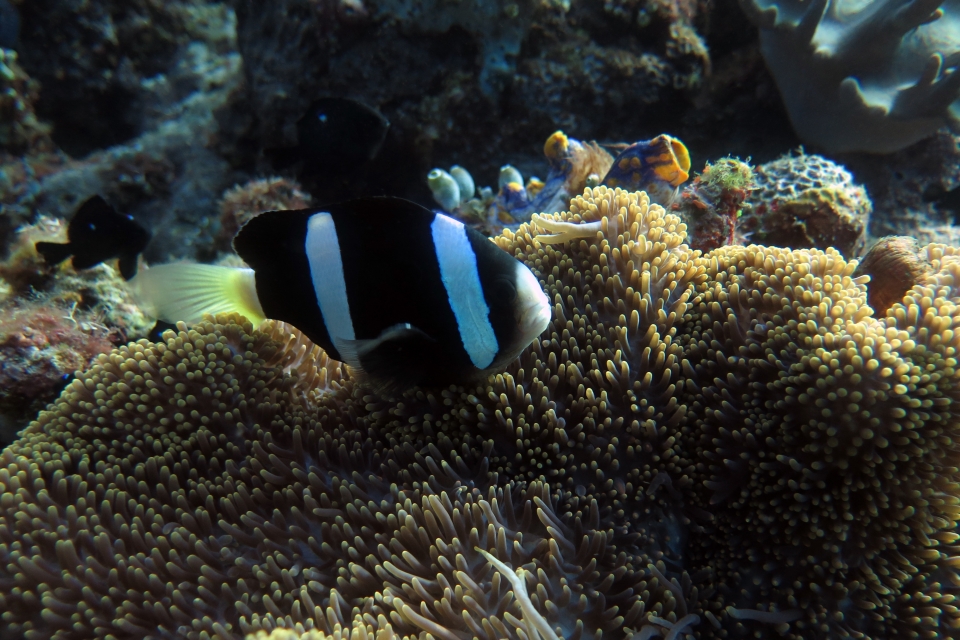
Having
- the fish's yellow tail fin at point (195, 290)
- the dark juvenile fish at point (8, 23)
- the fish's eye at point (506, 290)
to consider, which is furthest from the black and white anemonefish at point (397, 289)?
the dark juvenile fish at point (8, 23)

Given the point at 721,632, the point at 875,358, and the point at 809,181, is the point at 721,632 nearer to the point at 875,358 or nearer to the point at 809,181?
the point at 875,358

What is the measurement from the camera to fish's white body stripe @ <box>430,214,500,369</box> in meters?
1.35

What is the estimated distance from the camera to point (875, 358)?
4.33ft

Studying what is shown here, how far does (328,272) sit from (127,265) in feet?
9.50

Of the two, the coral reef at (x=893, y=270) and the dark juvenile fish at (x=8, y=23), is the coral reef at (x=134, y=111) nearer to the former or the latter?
the dark juvenile fish at (x=8, y=23)

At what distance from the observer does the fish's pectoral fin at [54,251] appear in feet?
10.7

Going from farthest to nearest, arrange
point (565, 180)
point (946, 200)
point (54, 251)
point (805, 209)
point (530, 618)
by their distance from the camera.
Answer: point (946, 200), point (54, 251), point (565, 180), point (805, 209), point (530, 618)

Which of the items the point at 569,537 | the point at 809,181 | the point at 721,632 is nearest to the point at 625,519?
the point at 569,537

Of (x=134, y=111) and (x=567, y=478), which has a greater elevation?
(x=567, y=478)

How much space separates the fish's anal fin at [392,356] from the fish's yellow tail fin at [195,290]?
16.3 inches

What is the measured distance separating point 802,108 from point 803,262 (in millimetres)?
2814

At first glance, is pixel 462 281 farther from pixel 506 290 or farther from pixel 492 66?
pixel 492 66

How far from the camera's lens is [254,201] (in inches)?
163

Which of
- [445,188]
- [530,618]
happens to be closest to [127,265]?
[445,188]
